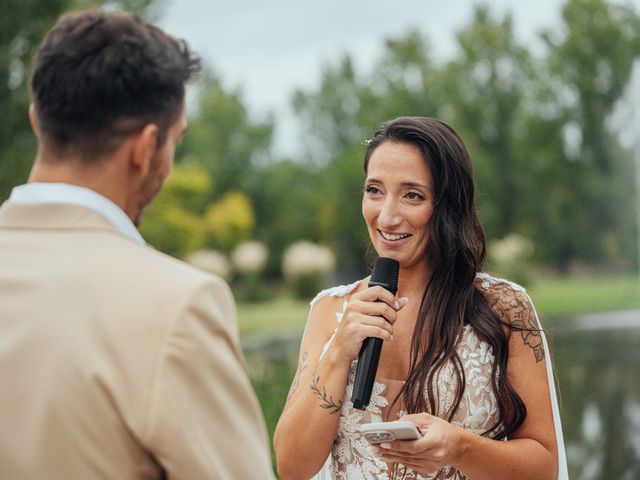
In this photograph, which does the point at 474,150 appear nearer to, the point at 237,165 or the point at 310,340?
the point at 237,165

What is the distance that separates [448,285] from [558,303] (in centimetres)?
2953

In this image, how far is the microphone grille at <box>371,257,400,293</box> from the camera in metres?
2.79

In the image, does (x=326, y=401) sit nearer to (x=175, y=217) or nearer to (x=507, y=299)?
(x=507, y=299)

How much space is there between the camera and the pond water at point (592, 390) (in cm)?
862

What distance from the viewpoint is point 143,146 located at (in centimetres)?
167

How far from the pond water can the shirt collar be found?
2045 millimetres

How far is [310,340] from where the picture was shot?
3127 millimetres

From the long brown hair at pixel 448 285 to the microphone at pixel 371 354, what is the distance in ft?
0.86

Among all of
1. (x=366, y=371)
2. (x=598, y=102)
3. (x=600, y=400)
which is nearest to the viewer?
(x=366, y=371)

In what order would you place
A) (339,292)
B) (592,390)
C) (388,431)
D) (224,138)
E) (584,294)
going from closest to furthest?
(388,431) < (339,292) < (592,390) < (584,294) < (224,138)

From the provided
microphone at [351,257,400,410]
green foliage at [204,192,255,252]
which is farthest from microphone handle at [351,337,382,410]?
green foliage at [204,192,255,252]

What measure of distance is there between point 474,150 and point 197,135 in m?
16.5

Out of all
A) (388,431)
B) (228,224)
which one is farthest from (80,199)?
(228,224)

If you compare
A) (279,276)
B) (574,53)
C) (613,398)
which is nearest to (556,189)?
(574,53)
